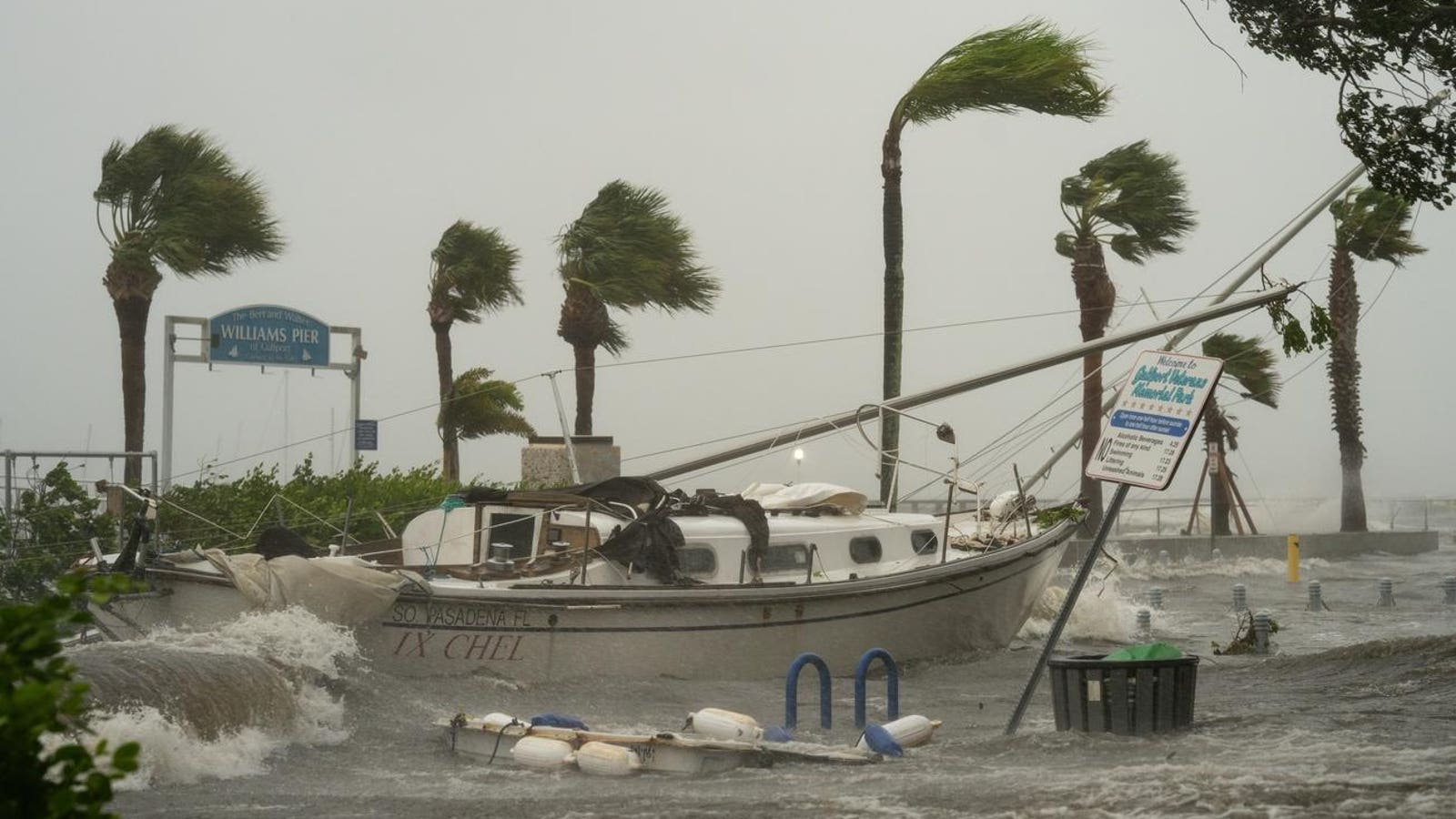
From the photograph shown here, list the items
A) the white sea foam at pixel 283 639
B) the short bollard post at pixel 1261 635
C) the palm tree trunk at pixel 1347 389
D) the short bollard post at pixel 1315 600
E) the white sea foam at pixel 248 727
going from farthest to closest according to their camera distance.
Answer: the palm tree trunk at pixel 1347 389 → the short bollard post at pixel 1315 600 → the short bollard post at pixel 1261 635 → the white sea foam at pixel 283 639 → the white sea foam at pixel 248 727

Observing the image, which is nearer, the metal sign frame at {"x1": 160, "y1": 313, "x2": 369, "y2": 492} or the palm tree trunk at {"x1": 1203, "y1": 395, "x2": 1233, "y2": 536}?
the metal sign frame at {"x1": 160, "y1": 313, "x2": 369, "y2": 492}

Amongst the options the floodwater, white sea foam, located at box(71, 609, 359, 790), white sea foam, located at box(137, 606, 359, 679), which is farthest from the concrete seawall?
white sea foam, located at box(71, 609, 359, 790)

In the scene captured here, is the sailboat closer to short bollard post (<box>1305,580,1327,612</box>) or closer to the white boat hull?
the white boat hull

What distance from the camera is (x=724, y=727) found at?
36.7ft

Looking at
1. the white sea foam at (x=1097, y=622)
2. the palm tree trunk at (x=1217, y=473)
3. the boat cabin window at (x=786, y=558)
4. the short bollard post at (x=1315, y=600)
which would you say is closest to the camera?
the boat cabin window at (x=786, y=558)

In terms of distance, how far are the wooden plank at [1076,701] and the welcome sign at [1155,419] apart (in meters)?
1.78

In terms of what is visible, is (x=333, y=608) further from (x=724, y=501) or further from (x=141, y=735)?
(x=724, y=501)

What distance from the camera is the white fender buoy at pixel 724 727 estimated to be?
36.6ft

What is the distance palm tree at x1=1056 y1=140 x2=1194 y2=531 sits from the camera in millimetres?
35969

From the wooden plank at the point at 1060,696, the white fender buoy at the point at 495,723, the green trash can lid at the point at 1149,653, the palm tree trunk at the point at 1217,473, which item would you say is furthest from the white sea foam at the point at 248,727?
the palm tree trunk at the point at 1217,473

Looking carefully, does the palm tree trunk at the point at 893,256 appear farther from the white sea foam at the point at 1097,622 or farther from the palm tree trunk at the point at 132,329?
the palm tree trunk at the point at 132,329

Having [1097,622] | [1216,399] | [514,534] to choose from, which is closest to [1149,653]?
[514,534]

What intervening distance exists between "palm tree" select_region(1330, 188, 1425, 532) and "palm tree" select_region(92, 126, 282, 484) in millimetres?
28873

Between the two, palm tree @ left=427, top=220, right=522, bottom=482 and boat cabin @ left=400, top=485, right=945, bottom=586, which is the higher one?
palm tree @ left=427, top=220, right=522, bottom=482
